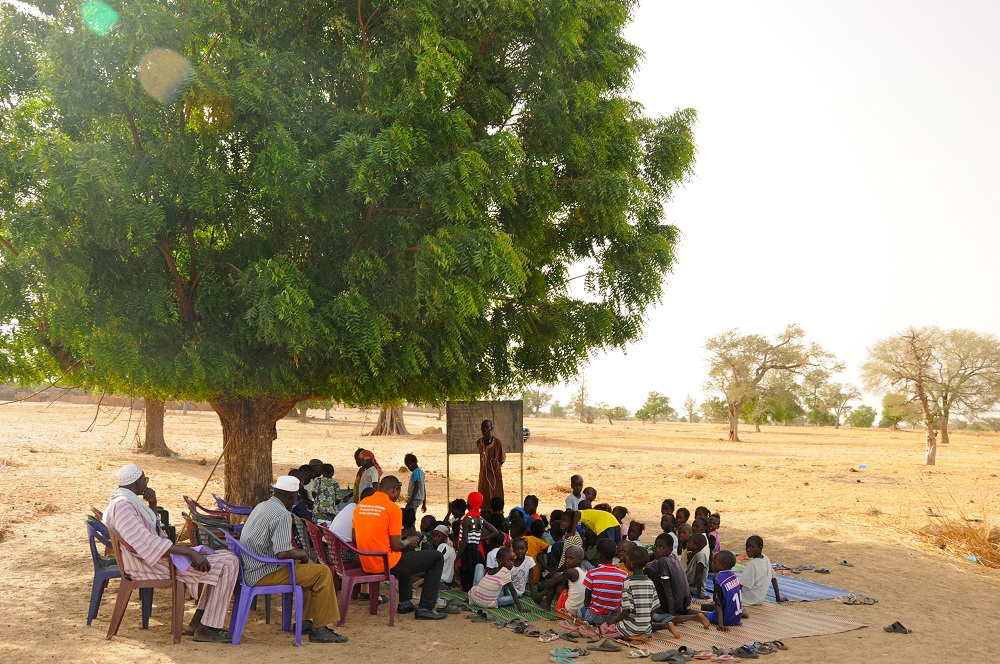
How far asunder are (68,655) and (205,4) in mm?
7305

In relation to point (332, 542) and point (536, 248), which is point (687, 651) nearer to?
point (332, 542)

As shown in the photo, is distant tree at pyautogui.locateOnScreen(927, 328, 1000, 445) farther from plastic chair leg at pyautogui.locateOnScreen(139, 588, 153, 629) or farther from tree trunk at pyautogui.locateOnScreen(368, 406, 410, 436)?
plastic chair leg at pyautogui.locateOnScreen(139, 588, 153, 629)

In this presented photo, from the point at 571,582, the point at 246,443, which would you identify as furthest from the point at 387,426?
the point at 571,582

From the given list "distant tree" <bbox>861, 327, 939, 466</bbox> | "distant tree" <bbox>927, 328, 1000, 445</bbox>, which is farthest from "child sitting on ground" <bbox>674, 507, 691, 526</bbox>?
"distant tree" <bbox>927, 328, 1000, 445</bbox>

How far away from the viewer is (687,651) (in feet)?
26.2

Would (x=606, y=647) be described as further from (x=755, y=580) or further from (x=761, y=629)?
(x=755, y=580)

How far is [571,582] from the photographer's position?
9.12 meters

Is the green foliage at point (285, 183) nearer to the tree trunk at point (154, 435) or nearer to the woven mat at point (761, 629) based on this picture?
the woven mat at point (761, 629)

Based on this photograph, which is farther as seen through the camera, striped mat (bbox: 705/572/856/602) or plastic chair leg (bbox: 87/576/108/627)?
striped mat (bbox: 705/572/856/602)

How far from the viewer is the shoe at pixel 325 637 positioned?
8055 mm

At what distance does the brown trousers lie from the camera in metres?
7.89

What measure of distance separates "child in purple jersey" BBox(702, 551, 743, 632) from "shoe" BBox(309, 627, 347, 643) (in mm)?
4107

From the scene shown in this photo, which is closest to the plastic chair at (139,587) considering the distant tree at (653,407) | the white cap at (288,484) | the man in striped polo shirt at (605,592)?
the white cap at (288,484)

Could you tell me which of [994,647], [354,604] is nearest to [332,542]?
[354,604]
